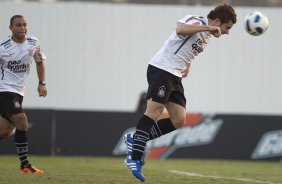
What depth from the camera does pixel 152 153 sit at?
18172 millimetres

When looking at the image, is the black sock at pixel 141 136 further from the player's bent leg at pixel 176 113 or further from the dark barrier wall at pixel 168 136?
the dark barrier wall at pixel 168 136

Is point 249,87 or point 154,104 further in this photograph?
point 249,87

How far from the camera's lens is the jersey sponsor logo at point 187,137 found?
1819 centimetres

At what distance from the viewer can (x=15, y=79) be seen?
426 inches

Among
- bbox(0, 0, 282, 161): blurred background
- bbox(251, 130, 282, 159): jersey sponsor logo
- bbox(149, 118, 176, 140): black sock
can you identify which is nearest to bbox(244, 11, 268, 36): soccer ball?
bbox(149, 118, 176, 140): black sock

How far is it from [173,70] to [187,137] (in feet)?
29.3

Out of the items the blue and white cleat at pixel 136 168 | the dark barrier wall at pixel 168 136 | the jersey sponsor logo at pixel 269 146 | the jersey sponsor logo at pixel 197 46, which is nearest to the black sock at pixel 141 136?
the blue and white cleat at pixel 136 168

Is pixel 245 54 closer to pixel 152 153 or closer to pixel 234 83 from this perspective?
pixel 234 83

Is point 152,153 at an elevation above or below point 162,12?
below

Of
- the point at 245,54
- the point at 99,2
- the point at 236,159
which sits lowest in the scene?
the point at 236,159

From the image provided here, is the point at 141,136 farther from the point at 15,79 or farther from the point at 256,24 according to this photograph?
the point at 15,79

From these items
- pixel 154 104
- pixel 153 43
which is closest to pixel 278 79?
pixel 153 43

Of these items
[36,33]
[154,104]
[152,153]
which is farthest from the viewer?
[36,33]

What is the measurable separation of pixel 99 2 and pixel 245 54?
17.2ft
